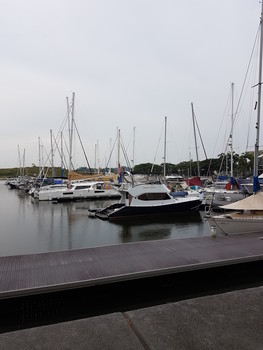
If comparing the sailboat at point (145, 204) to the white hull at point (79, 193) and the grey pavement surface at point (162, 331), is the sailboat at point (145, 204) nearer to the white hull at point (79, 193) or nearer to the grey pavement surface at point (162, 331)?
the white hull at point (79, 193)

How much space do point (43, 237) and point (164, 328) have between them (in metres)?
13.3

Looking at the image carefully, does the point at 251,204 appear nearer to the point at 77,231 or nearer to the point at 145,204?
the point at 145,204

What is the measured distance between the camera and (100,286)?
249 inches

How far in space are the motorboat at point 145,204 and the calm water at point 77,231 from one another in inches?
28.8

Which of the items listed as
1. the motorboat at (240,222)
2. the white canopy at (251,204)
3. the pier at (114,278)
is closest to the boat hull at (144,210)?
the motorboat at (240,222)

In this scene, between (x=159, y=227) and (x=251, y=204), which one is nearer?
(x=251, y=204)

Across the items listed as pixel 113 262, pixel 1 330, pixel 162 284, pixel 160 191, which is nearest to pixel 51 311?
pixel 1 330

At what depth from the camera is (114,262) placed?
7.50 m

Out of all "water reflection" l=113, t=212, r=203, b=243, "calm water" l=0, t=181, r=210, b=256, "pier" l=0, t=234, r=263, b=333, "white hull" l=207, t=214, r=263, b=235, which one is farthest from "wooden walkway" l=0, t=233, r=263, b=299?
"water reflection" l=113, t=212, r=203, b=243

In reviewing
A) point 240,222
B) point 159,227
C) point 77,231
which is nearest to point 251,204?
point 240,222

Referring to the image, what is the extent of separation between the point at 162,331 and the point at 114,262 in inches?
182

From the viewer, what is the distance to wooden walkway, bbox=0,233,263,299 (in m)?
6.11

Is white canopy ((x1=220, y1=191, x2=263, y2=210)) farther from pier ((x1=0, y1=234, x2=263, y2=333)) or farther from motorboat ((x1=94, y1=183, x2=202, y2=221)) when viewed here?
motorboat ((x1=94, y1=183, x2=202, y2=221))

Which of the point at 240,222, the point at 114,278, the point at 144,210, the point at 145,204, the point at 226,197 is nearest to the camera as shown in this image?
the point at 114,278
